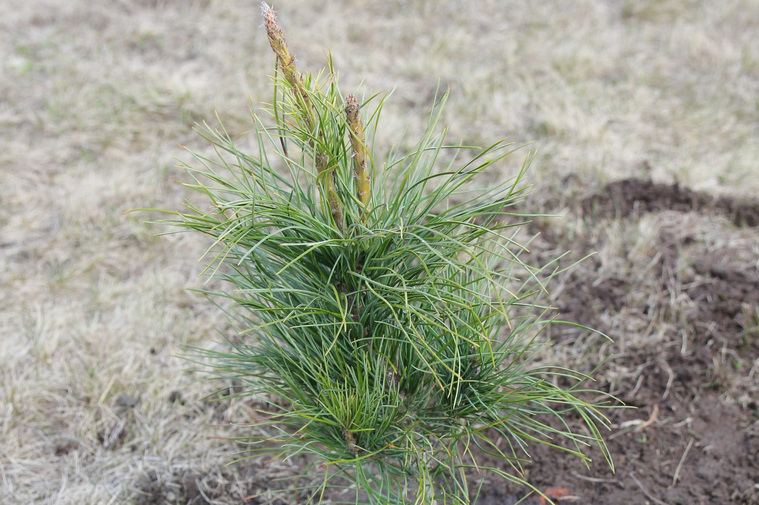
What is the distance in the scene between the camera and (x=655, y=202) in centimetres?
286

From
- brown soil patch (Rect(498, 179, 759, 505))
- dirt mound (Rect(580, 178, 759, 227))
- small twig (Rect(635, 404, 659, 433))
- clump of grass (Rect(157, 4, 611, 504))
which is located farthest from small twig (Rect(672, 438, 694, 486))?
dirt mound (Rect(580, 178, 759, 227))

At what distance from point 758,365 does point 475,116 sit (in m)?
2.05

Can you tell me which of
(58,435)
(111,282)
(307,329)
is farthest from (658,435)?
(111,282)

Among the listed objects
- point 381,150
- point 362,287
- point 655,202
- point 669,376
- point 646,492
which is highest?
point 362,287

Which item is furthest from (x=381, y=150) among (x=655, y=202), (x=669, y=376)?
(x=669, y=376)

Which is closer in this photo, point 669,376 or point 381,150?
point 669,376

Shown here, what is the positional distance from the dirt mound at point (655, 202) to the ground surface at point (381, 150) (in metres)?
0.01

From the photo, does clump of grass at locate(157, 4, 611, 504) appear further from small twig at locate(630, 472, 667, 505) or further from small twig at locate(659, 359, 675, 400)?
small twig at locate(659, 359, 675, 400)

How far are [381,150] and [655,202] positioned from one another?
1.45m

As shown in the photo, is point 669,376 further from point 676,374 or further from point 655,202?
point 655,202

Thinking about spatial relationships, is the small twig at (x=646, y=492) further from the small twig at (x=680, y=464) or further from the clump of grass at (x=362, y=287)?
the clump of grass at (x=362, y=287)

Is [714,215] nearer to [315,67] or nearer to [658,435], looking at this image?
[658,435]

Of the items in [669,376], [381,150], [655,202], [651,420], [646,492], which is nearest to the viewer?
[646,492]

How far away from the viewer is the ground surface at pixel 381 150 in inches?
78.1
